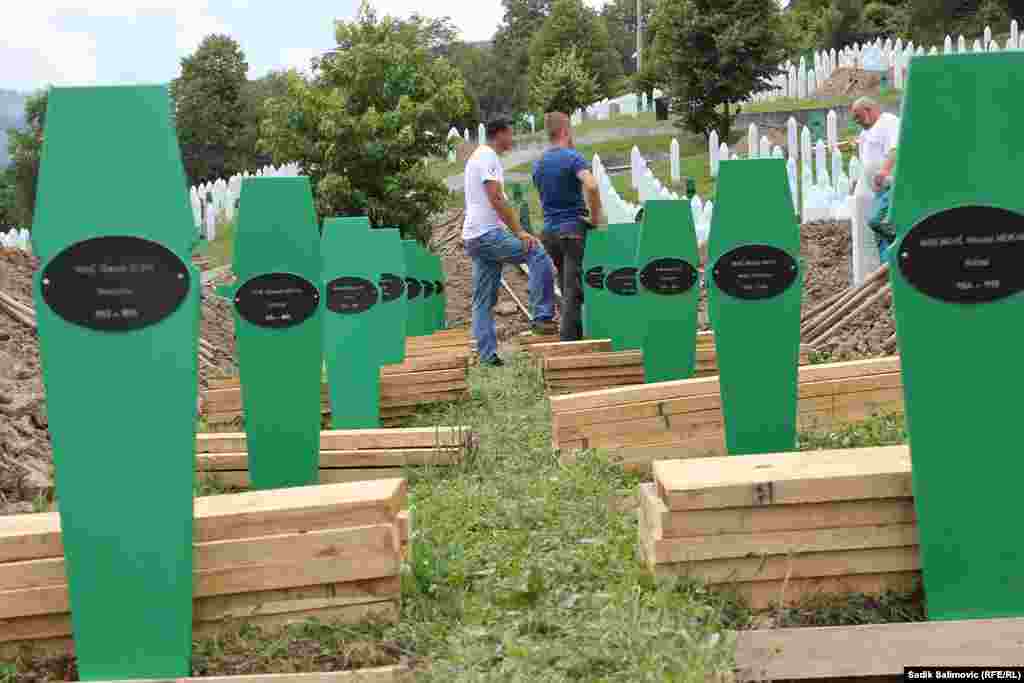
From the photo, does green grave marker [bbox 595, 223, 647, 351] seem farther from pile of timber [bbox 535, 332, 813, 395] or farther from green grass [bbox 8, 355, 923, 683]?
green grass [bbox 8, 355, 923, 683]

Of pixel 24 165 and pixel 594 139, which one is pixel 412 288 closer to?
pixel 594 139

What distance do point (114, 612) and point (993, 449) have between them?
2.80 metres

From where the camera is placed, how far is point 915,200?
158 inches

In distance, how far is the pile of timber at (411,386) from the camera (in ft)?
31.4

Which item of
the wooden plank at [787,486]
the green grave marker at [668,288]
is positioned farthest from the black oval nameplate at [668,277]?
the wooden plank at [787,486]

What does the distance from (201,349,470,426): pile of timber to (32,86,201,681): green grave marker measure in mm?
5507

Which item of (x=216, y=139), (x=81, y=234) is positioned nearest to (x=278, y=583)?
(x=81, y=234)

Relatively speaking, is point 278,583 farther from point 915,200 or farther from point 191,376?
point 915,200

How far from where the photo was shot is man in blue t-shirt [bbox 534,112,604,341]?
11812mm

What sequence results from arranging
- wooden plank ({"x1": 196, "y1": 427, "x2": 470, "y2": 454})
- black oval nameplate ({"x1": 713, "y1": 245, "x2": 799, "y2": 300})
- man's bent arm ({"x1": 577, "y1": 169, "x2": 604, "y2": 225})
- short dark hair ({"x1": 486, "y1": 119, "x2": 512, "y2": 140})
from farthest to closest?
short dark hair ({"x1": 486, "y1": 119, "x2": 512, "y2": 140}), man's bent arm ({"x1": 577, "y1": 169, "x2": 604, "y2": 225}), wooden plank ({"x1": 196, "y1": 427, "x2": 470, "y2": 454}), black oval nameplate ({"x1": 713, "y1": 245, "x2": 799, "y2": 300})

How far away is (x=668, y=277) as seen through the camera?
8.70 meters

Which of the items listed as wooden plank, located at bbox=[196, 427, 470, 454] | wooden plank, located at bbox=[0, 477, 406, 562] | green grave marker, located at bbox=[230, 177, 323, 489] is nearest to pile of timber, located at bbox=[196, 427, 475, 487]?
wooden plank, located at bbox=[196, 427, 470, 454]

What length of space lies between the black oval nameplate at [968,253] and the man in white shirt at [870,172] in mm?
8453

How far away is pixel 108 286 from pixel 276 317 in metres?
2.27
